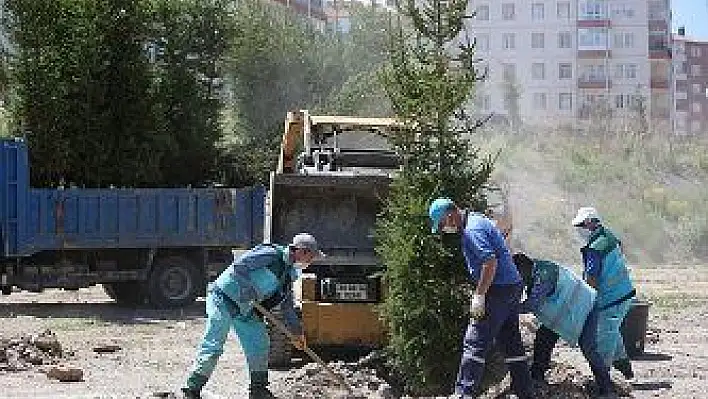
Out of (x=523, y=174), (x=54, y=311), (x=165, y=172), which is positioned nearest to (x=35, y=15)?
(x=165, y=172)

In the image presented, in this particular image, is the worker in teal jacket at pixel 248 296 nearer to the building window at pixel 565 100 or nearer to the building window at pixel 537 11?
the building window at pixel 565 100

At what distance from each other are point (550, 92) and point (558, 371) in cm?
7224

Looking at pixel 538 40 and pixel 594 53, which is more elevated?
pixel 538 40

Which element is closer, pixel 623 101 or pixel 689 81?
pixel 623 101

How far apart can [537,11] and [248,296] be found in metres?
73.8

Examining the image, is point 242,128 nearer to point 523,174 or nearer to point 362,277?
point 523,174

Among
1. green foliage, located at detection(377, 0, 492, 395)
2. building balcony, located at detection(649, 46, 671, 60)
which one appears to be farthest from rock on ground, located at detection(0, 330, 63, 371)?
building balcony, located at detection(649, 46, 671, 60)

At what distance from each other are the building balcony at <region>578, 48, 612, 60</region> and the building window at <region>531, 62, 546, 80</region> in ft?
9.16

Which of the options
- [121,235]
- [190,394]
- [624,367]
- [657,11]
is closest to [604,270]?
[624,367]

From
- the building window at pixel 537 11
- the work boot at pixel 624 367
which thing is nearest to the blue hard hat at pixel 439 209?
the work boot at pixel 624 367

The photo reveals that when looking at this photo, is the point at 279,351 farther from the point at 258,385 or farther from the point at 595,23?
the point at 595,23

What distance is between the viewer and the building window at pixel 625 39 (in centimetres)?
7794

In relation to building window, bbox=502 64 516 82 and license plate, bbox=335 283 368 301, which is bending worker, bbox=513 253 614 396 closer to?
license plate, bbox=335 283 368 301

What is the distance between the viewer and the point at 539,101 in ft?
260
